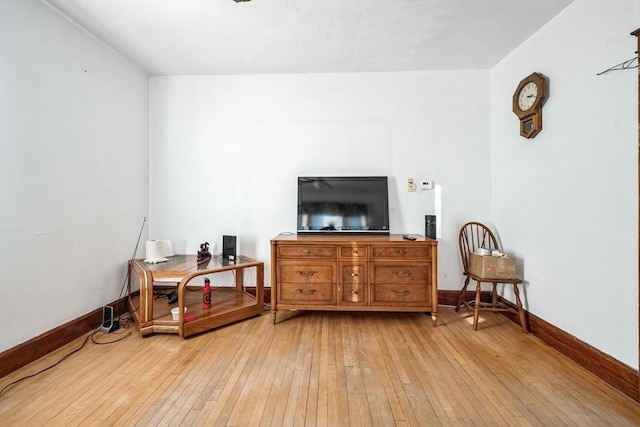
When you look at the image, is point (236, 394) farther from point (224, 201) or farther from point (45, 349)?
point (224, 201)

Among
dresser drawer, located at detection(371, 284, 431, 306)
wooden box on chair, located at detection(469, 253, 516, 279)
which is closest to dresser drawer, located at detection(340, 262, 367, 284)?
dresser drawer, located at detection(371, 284, 431, 306)

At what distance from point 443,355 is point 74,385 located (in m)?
2.43

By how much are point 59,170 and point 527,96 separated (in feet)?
12.7

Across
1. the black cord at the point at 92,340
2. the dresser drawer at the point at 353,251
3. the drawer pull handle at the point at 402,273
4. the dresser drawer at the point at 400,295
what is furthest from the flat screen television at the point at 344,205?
the black cord at the point at 92,340

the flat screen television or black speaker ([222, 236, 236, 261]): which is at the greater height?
the flat screen television

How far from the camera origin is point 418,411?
139 centimetres

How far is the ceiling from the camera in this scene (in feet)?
6.29

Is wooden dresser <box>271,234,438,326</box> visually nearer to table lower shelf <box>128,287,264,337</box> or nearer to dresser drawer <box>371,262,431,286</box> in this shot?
dresser drawer <box>371,262,431,286</box>

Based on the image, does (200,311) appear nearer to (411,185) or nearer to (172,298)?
(172,298)

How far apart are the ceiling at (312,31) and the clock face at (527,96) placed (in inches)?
18.0

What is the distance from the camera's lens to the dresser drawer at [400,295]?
2336mm

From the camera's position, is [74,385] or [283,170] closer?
[74,385]

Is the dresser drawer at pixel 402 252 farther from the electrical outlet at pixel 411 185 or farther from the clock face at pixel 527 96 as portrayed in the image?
the clock face at pixel 527 96

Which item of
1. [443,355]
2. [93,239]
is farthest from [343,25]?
[93,239]
